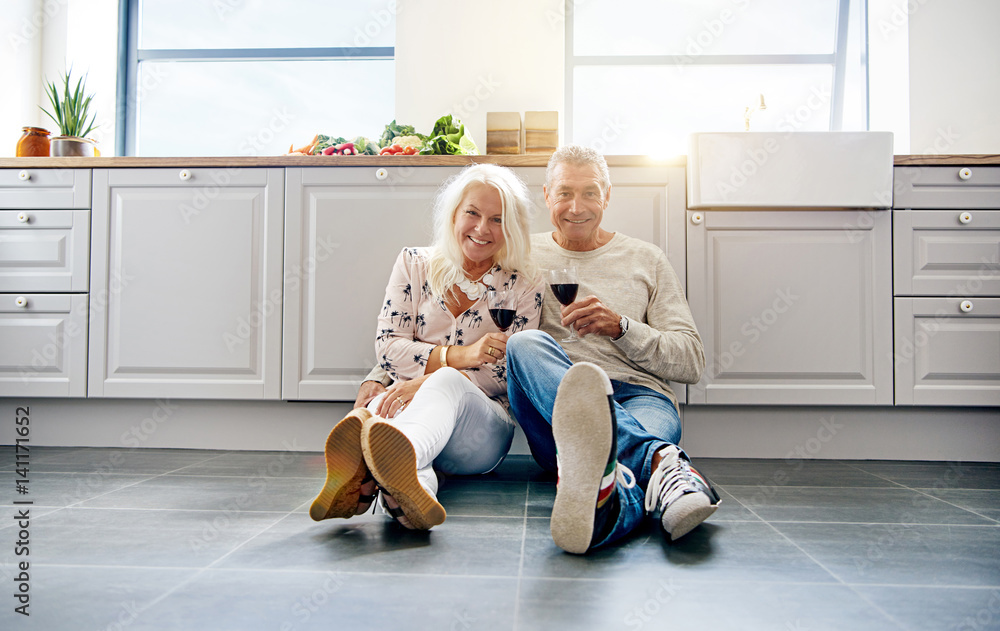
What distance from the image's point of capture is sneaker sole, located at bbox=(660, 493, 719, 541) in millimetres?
996

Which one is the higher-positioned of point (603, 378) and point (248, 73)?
point (248, 73)

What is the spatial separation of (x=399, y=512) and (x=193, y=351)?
1.34m

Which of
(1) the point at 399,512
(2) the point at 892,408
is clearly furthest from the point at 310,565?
(2) the point at 892,408

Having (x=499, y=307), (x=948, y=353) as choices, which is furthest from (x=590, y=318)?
(x=948, y=353)

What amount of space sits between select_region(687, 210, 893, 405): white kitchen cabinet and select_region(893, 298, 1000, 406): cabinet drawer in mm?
70

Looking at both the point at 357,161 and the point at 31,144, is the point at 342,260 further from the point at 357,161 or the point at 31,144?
the point at 31,144

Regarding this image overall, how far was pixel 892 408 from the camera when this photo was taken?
2012 millimetres

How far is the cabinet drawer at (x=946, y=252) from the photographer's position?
6.45 feet

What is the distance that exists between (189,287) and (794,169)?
6.51 feet

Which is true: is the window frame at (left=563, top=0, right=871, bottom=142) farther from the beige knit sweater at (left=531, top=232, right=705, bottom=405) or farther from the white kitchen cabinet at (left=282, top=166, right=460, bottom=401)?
the beige knit sweater at (left=531, top=232, right=705, bottom=405)

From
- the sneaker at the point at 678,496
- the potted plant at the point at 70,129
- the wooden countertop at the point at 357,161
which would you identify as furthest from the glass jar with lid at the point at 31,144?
the sneaker at the point at 678,496

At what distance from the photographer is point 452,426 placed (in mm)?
1201

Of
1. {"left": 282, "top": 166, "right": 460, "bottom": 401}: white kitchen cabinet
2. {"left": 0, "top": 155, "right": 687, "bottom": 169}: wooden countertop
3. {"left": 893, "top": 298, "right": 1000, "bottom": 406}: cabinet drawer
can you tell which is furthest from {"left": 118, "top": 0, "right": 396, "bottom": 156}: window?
{"left": 893, "top": 298, "right": 1000, "bottom": 406}: cabinet drawer

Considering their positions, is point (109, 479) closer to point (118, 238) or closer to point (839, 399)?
point (118, 238)
